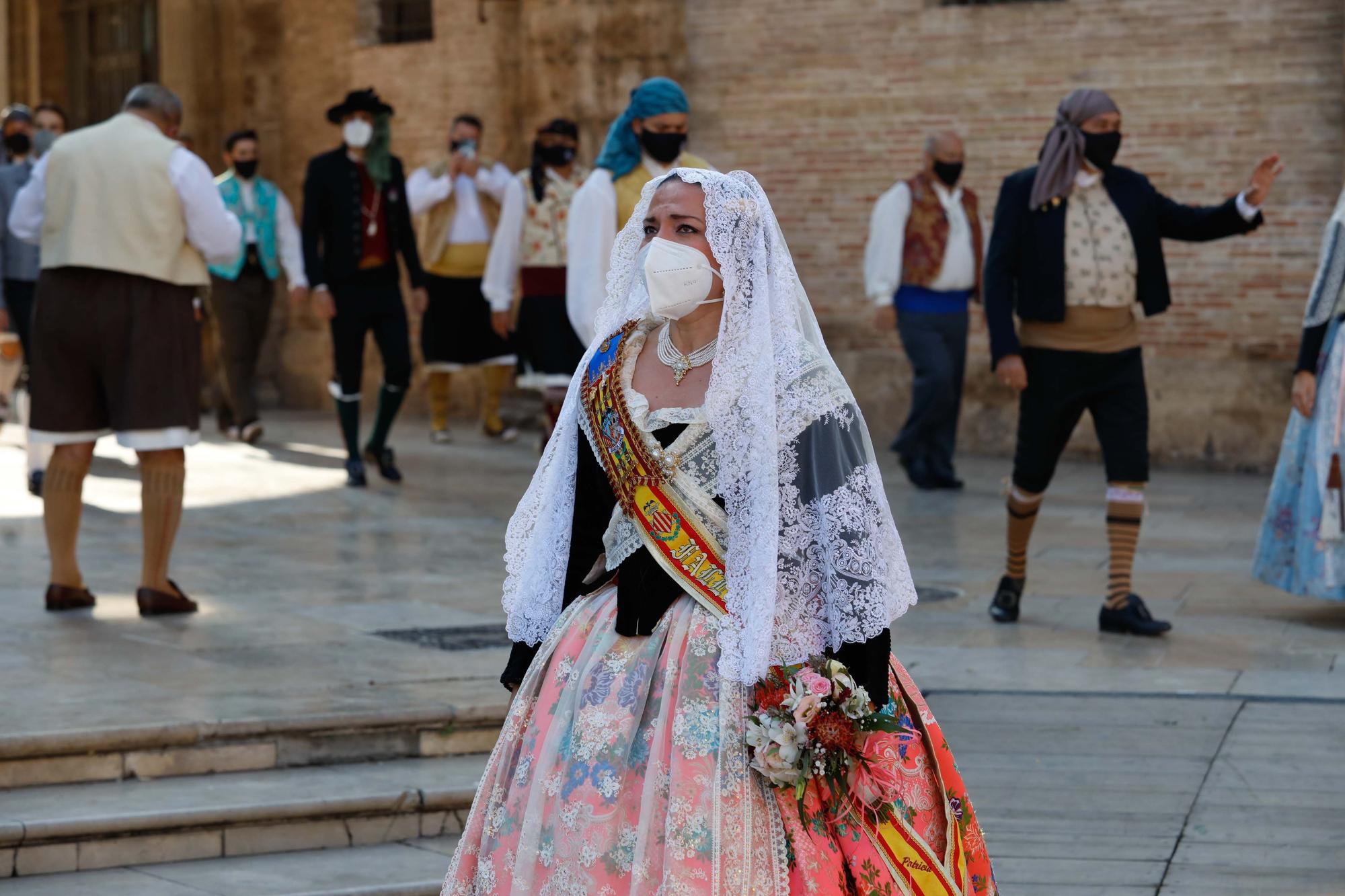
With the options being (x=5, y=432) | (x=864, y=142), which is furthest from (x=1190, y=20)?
(x=5, y=432)

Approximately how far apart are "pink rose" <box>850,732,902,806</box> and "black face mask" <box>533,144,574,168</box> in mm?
8551

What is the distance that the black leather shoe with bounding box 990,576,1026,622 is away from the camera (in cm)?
750

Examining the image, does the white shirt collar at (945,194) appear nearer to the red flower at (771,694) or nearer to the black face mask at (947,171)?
the black face mask at (947,171)

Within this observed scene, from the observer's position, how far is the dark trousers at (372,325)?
436 inches

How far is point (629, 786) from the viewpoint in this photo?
11.0ft

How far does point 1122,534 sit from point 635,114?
2524 mm

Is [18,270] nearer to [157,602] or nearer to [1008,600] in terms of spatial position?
[157,602]

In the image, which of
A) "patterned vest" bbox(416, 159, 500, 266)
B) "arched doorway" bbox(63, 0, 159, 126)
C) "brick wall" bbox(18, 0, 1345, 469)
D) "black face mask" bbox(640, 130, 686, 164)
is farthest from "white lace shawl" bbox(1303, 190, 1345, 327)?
"arched doorway" bbox(63, 0, 159, 126)

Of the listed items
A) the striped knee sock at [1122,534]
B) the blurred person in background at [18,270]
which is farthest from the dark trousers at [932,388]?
the blurred person in background at [18,270]

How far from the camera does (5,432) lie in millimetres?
14156

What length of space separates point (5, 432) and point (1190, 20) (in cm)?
875

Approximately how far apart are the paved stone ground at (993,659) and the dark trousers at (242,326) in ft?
8.73

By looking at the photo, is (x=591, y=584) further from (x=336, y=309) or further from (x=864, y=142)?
(x=864, y=142)

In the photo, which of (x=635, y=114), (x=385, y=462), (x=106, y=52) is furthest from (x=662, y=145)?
(x=106, y=52)
